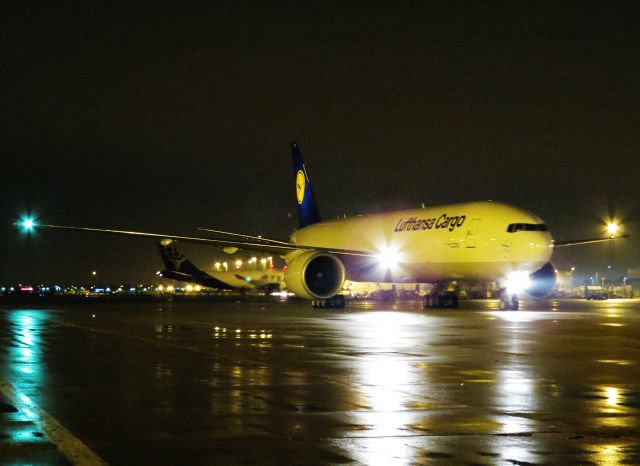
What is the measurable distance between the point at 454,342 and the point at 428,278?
21626 millimetres

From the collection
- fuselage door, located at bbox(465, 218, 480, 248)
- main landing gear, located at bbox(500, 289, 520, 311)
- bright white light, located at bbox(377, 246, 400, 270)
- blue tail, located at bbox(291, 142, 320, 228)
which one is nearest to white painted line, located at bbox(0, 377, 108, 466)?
fuselage door, located at bbox(465, 218, 480, 248)

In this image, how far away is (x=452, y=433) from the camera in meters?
9.47

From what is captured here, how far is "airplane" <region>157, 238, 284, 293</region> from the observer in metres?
81.6

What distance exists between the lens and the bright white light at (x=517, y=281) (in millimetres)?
38906

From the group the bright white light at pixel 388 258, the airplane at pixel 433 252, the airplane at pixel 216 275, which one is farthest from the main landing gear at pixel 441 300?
the airplane at pixel 216 275

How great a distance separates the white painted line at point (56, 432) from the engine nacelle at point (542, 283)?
31684mm

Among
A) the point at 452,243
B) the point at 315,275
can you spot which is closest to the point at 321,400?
the point at 452,243

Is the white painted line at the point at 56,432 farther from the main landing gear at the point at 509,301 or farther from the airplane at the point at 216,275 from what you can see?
the airplane at the point at 216,275

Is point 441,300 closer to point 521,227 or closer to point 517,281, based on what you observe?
point 517,281

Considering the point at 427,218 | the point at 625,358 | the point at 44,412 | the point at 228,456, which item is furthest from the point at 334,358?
the point at 427,218

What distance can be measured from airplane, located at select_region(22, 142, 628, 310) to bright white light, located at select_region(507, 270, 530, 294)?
0.04 m

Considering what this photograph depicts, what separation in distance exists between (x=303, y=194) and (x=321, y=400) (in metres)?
47.1

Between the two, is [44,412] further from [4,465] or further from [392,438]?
[392,438]

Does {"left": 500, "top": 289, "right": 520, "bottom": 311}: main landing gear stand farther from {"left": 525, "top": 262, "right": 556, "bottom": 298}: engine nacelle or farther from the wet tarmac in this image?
the wet tarmac
